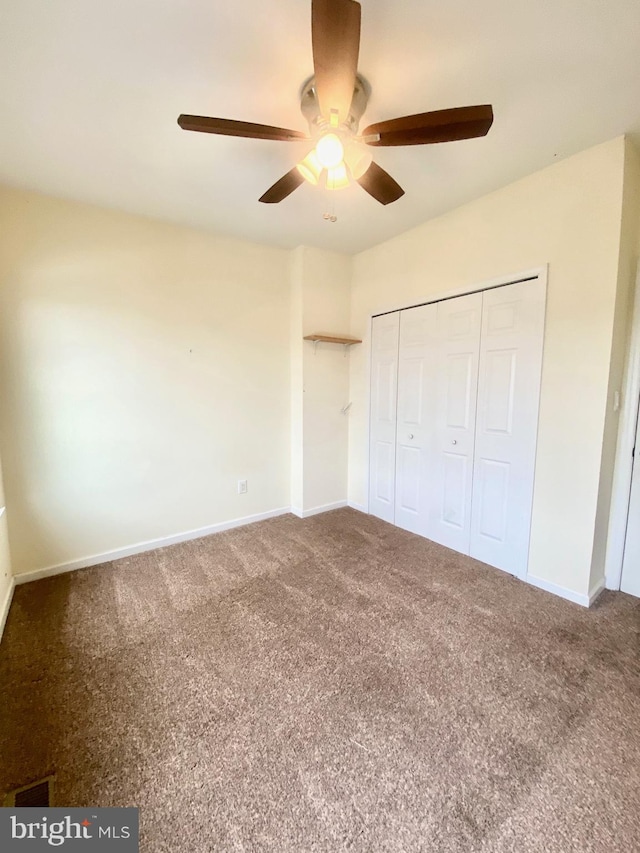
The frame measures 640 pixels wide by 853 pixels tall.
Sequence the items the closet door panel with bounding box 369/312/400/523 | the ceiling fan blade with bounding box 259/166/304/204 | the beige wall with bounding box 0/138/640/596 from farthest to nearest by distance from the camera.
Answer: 1. the closet door panel with bounding box 369/312/400/523
2. the beige wall with bounding box 0/138/640/596
3. the ceiling fan blade with bounding box 259/166/304/204

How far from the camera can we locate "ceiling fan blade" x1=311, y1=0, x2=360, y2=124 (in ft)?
3.28

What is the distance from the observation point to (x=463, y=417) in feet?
8.84

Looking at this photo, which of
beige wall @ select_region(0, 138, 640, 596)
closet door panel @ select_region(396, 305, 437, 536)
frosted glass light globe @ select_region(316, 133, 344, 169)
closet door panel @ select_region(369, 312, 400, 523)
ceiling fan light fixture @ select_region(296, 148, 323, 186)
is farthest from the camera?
closet door panel @ select_region(369, 312, 400, 523)

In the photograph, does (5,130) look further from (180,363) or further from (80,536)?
(80,536)

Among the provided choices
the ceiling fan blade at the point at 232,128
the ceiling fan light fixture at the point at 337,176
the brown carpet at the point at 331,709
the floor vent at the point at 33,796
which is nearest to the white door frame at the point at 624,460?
the brown carpet at the point at 331,709

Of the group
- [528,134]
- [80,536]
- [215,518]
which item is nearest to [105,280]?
[80,536]

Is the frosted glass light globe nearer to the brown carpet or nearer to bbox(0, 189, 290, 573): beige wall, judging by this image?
bbox(0, 189, 290, 573): beige wall

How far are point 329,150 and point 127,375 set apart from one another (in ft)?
6.86

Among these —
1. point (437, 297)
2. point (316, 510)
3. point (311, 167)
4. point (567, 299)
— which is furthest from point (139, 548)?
point (567, 299)

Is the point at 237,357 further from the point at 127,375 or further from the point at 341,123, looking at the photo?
the point at 341,123

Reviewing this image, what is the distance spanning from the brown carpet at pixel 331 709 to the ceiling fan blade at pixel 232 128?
7.65 feet

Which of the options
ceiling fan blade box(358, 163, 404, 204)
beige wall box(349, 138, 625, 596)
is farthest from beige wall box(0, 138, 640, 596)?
ceiling fan blade box(358, 163, 404, 204)

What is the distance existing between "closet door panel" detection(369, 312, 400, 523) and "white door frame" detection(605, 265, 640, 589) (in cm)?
160

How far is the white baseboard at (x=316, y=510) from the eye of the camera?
354 centimetres
